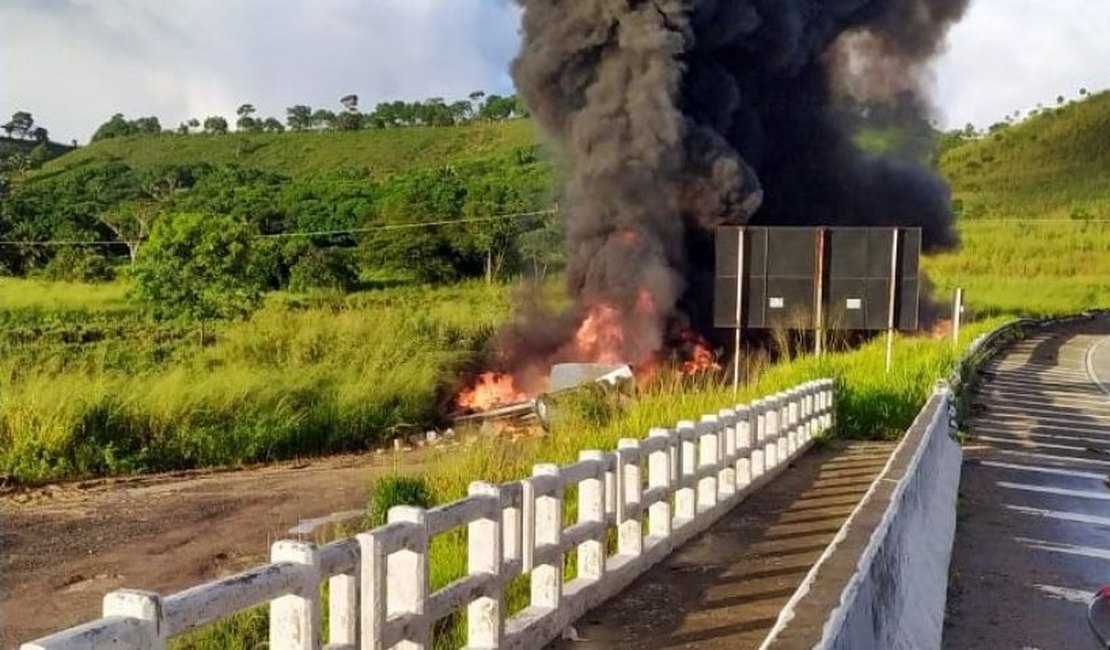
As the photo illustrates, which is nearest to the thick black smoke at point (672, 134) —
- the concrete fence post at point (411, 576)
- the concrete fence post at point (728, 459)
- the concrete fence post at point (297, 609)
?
the concrete fence post at point (728, 459)

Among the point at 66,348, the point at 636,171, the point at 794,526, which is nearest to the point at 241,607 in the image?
the point at 794,526

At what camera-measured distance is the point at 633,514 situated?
8344 millimetres

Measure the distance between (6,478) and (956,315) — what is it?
1967cm

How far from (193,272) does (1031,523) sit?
2927 centimetres

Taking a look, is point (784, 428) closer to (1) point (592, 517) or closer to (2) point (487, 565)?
(1) point (592, 517)

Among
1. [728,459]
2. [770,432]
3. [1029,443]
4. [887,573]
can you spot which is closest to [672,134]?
[1029,443]

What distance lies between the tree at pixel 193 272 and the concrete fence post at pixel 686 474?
27019mm

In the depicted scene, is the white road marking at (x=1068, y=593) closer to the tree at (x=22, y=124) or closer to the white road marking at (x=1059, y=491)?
the white road marking at (x=1059, y=491)

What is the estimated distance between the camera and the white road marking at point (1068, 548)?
10430mm

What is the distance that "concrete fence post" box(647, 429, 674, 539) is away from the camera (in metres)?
9.11

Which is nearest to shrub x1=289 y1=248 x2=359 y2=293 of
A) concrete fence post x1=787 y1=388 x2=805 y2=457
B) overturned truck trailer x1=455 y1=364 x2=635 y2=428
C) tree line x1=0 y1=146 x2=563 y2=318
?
tree line x1=0 y1=146 x2=563 y2=318

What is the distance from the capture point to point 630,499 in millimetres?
8336

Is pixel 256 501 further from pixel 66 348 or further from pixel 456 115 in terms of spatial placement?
pixel 456 115

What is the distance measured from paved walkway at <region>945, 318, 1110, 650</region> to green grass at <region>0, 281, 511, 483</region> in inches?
351
